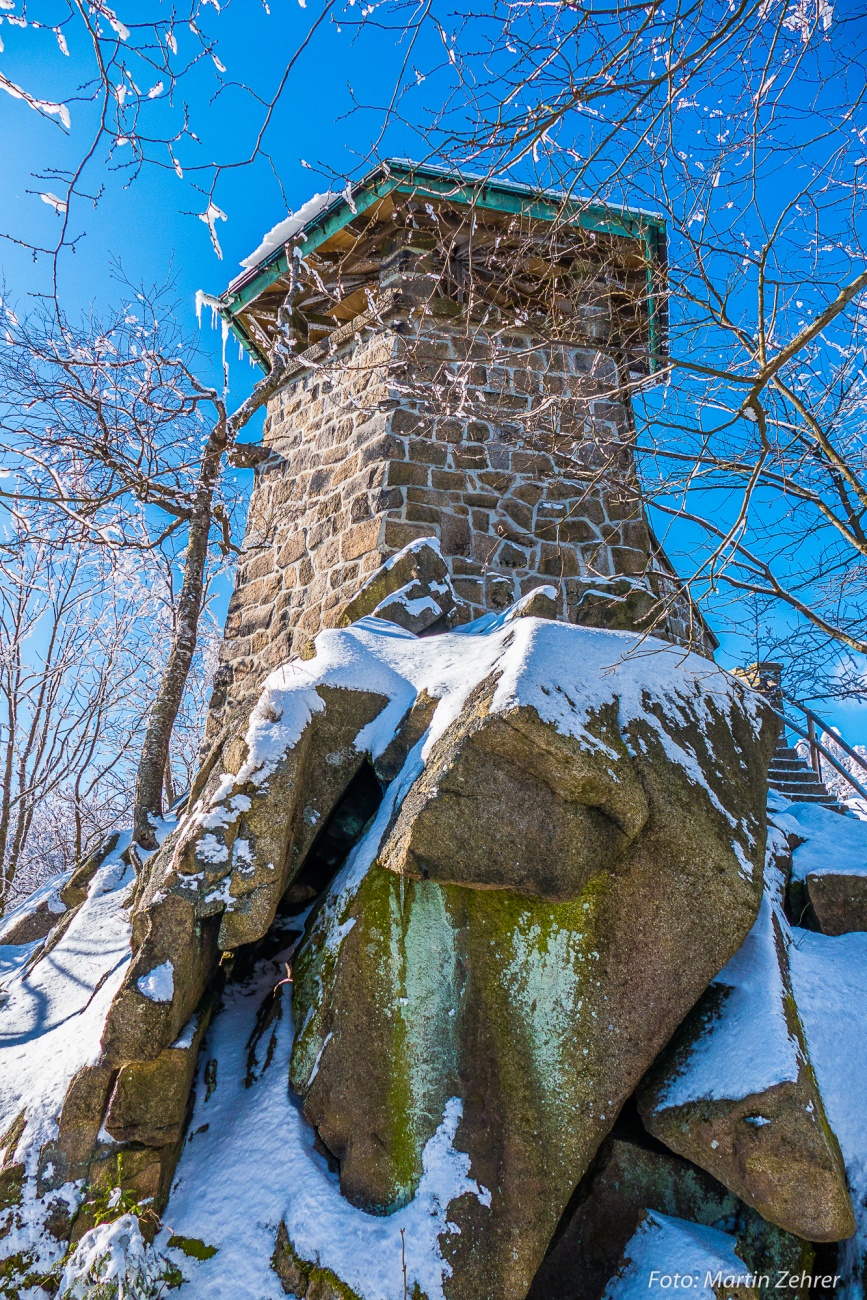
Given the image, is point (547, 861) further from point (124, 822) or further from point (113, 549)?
point (124, 822)

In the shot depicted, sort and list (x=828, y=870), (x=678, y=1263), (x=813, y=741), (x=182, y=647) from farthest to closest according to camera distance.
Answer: (x=182, y=647) < (x=813, y=741) < (x=828, y=870) < (x=678, y=1263)

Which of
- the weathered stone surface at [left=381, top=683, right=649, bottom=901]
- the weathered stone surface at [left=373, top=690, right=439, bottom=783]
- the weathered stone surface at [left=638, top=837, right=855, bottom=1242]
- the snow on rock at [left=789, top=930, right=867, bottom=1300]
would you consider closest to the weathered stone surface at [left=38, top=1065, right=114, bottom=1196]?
the weathered stone surface at [left=381, top=683, right=649, bottom=901]

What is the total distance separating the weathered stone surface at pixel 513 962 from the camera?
2.15m

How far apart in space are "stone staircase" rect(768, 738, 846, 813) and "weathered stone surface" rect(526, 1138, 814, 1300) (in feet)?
10.0

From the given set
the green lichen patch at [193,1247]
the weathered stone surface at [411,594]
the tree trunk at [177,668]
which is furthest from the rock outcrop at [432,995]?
the tree trunk at [177,668]

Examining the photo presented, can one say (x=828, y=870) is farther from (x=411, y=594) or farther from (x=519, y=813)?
(x=411, y=594)

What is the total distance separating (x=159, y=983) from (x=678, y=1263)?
1.55 m

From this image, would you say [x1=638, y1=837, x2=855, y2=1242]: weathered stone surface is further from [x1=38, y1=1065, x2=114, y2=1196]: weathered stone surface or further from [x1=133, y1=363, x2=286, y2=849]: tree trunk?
[x1=133, y1=363, x2=286, y2=849]: tree trunk

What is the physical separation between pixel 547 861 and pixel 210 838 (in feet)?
3.41

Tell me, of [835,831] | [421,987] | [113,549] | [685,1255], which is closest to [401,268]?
[113,549]

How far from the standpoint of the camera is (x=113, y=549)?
4566 millimetres

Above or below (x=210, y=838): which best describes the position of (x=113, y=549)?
above

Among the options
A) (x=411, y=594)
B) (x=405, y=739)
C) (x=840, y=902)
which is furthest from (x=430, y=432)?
(x=840, y=902)

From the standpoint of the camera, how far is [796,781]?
5301 millimetres
